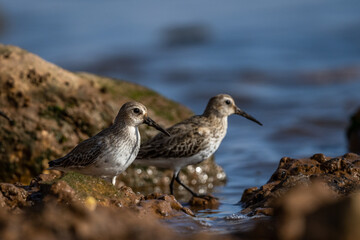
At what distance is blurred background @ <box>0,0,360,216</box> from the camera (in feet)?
44.3

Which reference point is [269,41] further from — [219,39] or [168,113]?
[168,113]

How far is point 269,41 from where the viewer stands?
23.4 m

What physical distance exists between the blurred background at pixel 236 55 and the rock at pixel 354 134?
12.4 inches

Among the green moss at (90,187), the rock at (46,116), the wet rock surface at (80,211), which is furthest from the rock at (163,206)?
the rock at (46,116)

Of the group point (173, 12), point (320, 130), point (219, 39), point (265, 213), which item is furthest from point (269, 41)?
point (265, 213)

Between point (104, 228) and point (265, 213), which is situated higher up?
point (265, 213)

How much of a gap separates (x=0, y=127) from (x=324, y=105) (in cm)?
910

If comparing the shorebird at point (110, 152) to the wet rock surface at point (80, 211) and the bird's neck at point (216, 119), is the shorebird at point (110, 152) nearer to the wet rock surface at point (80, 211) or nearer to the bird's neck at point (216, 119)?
the wet rock surface at point (80, 211)

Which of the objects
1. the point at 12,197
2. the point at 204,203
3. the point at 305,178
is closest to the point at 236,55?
the point at 204,203

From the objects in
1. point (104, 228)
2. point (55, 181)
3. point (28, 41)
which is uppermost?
point (28, 41)

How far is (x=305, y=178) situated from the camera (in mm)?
6691

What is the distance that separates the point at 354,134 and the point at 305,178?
208 inches

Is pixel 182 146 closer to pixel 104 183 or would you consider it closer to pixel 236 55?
pixel 104 183

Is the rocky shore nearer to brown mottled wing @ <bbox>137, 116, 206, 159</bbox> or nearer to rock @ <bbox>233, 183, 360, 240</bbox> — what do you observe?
rock @ <bbox>233, 183, 360, 240</bbox>
